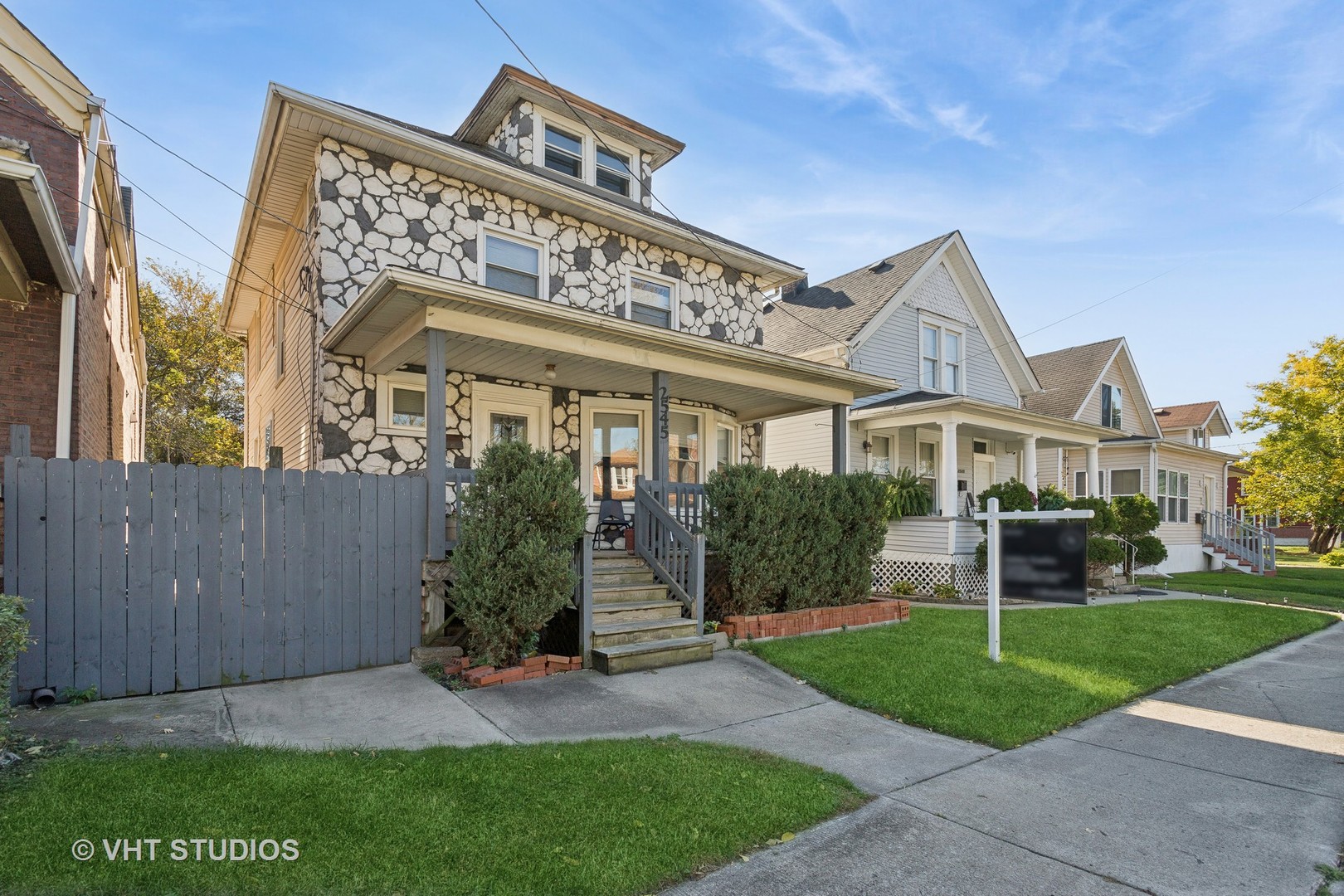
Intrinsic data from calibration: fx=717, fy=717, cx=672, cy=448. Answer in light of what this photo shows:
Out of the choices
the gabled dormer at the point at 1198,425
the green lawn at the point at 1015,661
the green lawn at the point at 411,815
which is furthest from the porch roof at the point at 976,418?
the gabled dormer at the point at 1198,425

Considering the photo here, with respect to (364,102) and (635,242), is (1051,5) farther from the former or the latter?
(364,102)

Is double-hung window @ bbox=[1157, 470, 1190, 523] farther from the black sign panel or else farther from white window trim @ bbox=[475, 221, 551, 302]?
white window trim @ bbox=[475, 221, 551, 302]

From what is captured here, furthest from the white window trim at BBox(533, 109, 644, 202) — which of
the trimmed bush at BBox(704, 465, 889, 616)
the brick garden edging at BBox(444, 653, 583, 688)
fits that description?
the brick garden edging at BBox(444, 653, 583, 688)

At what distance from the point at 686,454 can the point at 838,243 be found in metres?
8.21

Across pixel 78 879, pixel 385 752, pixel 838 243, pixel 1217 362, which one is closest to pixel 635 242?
pixel 838 243

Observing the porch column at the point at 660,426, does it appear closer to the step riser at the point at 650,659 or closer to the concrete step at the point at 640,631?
the concrete step at the point at 640,631

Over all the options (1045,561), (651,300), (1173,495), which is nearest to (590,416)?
(651,300)

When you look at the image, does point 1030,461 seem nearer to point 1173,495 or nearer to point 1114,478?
point 1114,478

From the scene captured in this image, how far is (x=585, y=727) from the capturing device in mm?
4902

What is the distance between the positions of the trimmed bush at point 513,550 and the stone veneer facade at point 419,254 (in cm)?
308

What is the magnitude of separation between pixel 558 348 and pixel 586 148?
231 inches

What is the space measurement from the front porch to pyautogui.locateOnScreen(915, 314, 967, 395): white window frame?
6362 mm

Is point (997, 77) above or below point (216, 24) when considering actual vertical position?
above

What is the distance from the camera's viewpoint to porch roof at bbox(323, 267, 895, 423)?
21.9ft
